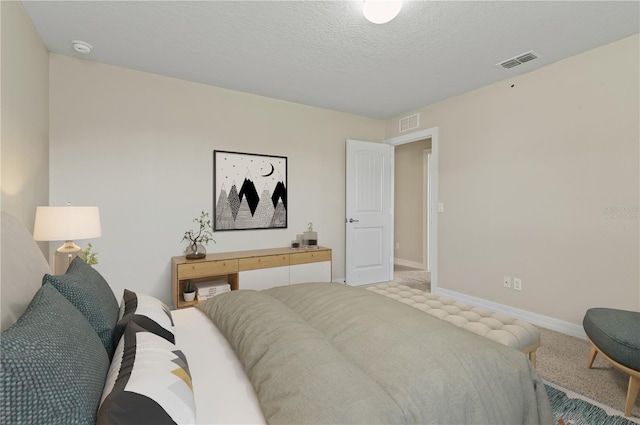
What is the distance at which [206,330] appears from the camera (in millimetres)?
1638

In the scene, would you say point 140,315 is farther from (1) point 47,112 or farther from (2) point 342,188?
(2) point 342,188

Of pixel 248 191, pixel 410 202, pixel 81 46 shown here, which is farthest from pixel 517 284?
pixel 81 46

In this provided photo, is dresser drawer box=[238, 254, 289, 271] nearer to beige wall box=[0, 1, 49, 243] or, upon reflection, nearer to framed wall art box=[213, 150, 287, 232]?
framed wall art box=[213, 150, 287, 232]

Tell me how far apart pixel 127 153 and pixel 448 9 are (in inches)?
121

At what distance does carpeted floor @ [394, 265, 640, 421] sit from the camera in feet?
6.22

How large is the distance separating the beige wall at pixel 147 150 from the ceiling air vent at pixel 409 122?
1.64 meters

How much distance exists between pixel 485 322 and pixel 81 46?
373 cm

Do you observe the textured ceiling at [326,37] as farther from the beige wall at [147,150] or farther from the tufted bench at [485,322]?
the tufted bench at [485,322]

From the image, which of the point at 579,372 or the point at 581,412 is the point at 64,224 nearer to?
the point at 581,412

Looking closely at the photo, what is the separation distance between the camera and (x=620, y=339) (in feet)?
5.82

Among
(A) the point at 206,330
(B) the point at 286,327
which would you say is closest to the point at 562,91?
(B) the point at 286,327

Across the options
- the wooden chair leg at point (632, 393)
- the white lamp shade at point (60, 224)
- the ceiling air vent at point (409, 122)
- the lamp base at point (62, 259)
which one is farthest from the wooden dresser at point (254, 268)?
the wooden chair leg at point (632, 393)

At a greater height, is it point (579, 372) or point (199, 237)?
point (199, 237)

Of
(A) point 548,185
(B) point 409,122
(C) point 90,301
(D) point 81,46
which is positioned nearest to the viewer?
(C) point 90,301
